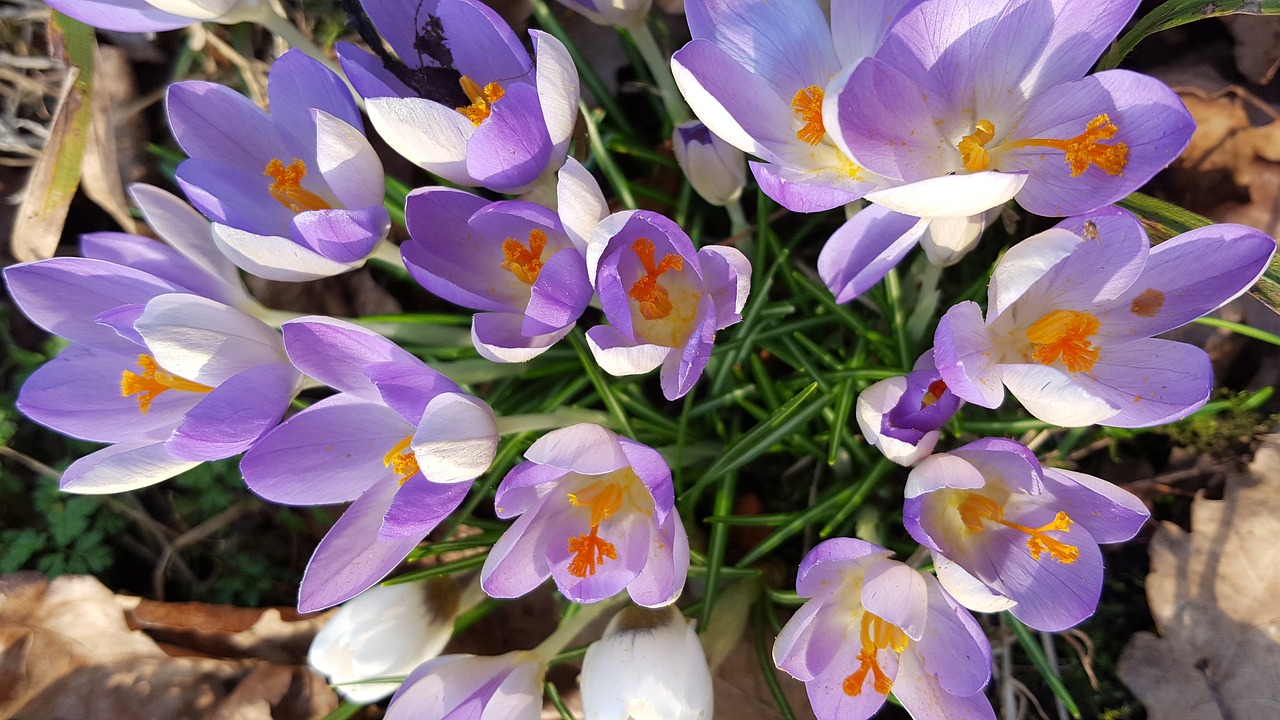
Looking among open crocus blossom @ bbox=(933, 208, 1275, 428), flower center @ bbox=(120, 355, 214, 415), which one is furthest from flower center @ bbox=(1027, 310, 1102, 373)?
flower center @ bbox=(120, 355, 214, 415)

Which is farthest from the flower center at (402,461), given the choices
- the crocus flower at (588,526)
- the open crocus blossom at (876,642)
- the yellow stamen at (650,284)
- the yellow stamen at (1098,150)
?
the yellow stamen at (1098,150)

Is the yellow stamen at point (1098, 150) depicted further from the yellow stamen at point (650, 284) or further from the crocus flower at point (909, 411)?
the yellow stamen at point (650, 284)

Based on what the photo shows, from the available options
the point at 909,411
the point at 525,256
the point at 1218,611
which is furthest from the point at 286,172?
the point at 1218,611

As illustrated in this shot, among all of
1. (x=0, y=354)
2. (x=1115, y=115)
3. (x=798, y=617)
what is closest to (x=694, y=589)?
(x=798, y=617)

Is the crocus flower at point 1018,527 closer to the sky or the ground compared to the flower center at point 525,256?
closer to the ground

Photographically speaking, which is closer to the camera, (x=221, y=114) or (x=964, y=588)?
(x=964, y=588)

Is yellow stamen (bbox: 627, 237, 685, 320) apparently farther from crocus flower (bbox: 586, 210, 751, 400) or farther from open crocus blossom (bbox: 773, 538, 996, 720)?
open crocus blossom (bbox: 773, 538, 996, 720)

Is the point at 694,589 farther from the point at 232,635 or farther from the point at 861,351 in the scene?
the point at 232,635
